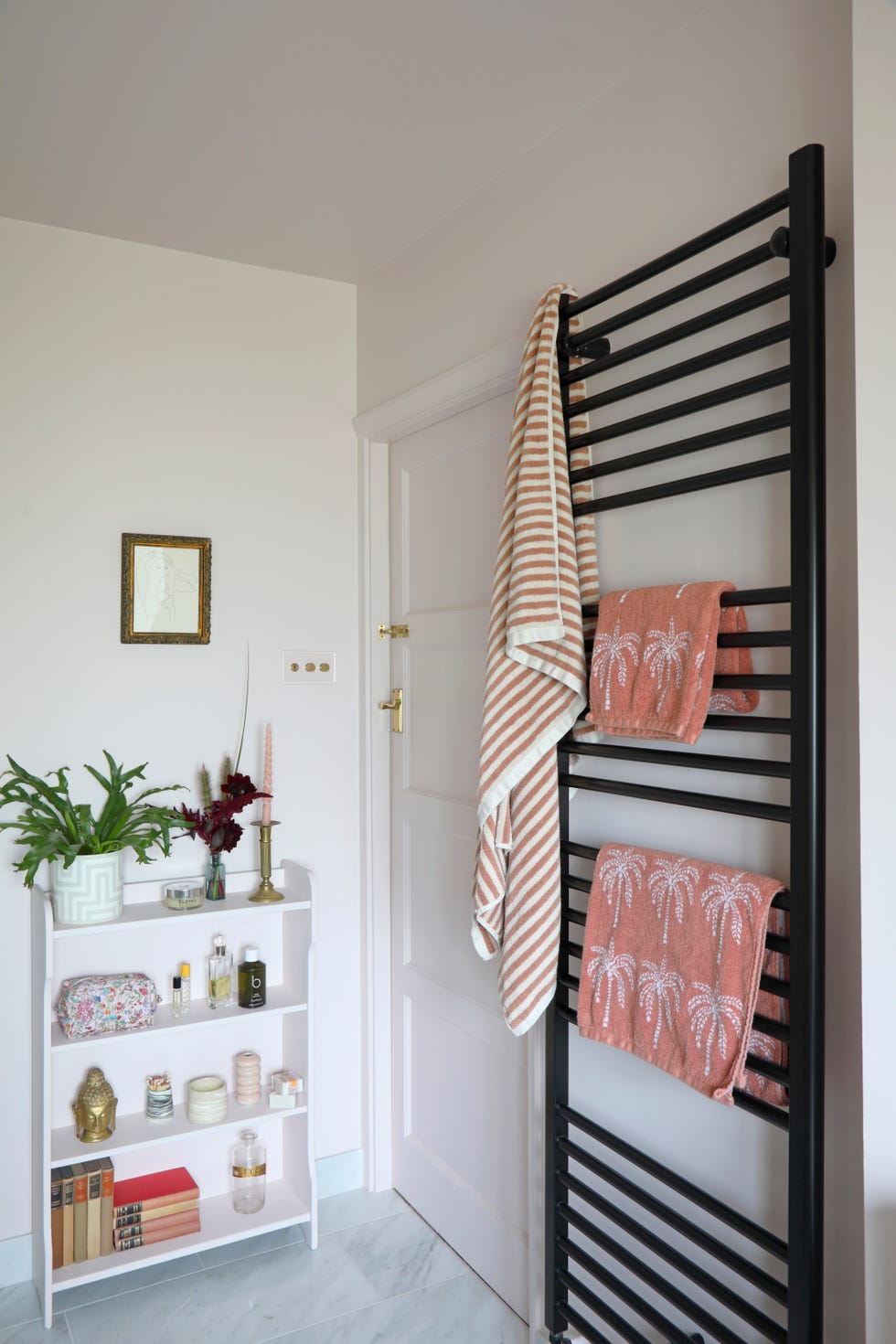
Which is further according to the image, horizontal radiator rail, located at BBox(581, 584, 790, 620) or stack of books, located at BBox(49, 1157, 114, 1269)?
stack of books, located at BBox(49, 1157, 114, 1269)

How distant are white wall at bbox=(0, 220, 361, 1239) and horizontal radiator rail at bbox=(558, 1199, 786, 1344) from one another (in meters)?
1.14

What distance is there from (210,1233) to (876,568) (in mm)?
2174

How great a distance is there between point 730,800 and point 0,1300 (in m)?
2.07

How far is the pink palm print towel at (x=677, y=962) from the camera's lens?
4.60ft

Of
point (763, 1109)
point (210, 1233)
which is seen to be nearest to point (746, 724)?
point (763, 1109)

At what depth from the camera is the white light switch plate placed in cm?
273

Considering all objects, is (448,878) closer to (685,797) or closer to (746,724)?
(685,797)

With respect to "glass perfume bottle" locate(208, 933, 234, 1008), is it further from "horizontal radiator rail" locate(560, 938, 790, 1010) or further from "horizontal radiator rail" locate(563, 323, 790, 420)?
"horizontal radiator rail" locate(563, 323, 790, 420)

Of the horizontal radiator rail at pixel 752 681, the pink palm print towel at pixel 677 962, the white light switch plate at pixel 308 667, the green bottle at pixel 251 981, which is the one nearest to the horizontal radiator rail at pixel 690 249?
the horizontal radiator rail at pixel 752 681

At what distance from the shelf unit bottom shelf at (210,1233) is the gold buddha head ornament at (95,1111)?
27cm

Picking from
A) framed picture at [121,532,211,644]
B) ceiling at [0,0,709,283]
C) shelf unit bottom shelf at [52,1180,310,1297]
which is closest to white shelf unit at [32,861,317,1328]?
shelf unit bottom shelf at [52,1180,310,1297]

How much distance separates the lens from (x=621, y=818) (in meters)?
1.83

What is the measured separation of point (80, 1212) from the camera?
2242mm

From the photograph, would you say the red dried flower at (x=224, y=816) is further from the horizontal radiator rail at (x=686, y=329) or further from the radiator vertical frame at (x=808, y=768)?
the radiator vertical frame at (x=808, y=768)
